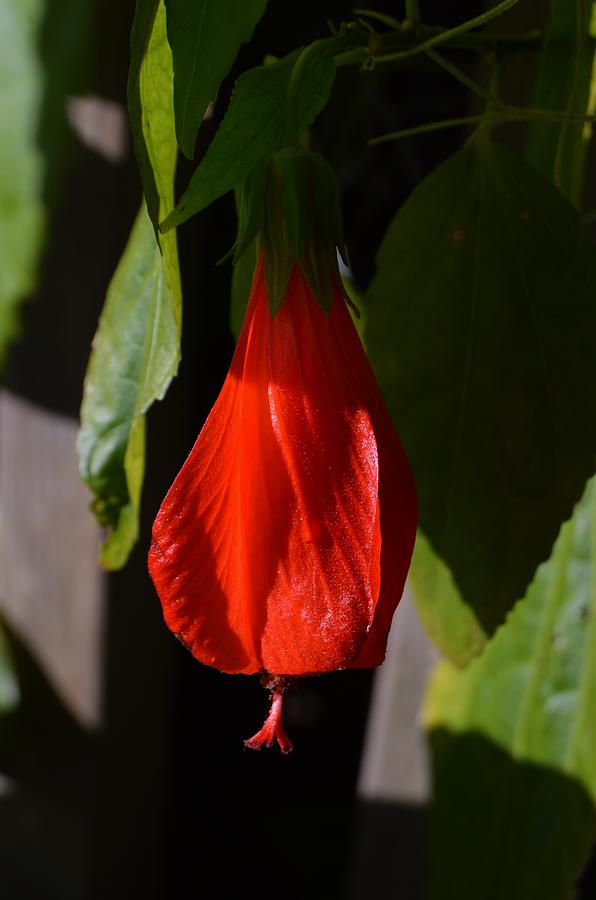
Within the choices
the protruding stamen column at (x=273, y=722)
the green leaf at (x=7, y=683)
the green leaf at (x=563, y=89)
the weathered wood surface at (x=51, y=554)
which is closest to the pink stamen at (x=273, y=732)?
the protruding stamen column at (x=273, y=722)

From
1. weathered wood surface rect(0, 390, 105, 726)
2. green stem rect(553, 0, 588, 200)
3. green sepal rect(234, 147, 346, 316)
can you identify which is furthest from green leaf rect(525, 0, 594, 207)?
weathered wood surface rect(0, 390, 105, 726)

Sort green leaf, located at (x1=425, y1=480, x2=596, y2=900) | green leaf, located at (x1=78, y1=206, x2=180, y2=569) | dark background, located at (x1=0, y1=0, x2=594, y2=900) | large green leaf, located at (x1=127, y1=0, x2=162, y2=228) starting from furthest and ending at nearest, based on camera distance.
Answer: dark background, located at (x1=0, y1=0, x2=594, y2=900) → green leaf, located at (x1=425, y1=480, x2=596, y2=900) → green leaf, located at (x1=78, y1=206, x2=180, y2=569) → large green leaf, located at (x1=127, y1=0, x2=162, y2=228)

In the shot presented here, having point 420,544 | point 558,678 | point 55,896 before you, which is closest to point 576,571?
point 558,678

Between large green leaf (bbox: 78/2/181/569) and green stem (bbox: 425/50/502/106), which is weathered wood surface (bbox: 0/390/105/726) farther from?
green stem (bbox: 425/50/502/106)

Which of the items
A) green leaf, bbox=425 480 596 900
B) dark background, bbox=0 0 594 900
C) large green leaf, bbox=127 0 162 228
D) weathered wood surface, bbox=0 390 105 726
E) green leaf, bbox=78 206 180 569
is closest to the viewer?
large green leaf, bbox=127 0 162 228

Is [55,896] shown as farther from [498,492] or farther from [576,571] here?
[498,492]
